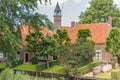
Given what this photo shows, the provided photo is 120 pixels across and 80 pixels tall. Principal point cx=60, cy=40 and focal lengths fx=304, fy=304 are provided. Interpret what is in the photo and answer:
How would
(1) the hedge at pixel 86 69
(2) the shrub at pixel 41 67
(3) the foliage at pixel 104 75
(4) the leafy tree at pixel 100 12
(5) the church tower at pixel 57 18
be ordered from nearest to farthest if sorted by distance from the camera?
(3) the foliage at pixel 104 75 < (1) the hedge at pixel 86 69 < (2) the shrub at pixel 41 67 < (5) the church tower at pixel 57 18 < (4) the leafy tree at pixel 100 12

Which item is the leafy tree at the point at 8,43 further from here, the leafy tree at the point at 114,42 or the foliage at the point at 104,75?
the leafy tree at the point at 114,42

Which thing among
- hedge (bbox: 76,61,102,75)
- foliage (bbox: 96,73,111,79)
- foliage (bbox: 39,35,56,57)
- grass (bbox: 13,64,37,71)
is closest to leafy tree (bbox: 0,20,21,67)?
foliage (bbox: 96,73,111,79)

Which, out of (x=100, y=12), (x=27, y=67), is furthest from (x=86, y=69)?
(x=100, y=12)

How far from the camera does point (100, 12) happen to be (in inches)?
1929

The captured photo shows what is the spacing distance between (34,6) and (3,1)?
315 centimetres

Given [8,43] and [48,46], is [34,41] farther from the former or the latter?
[8,43]

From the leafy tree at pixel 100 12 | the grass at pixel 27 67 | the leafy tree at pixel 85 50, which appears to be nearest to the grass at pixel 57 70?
the grass at pixel 27 67

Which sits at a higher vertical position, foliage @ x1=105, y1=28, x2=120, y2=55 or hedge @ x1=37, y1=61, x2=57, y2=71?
foliage @ x1=105, y1=28, x2=120, y2=55

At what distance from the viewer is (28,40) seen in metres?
36.5

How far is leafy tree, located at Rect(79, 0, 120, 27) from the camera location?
48812 millimetres

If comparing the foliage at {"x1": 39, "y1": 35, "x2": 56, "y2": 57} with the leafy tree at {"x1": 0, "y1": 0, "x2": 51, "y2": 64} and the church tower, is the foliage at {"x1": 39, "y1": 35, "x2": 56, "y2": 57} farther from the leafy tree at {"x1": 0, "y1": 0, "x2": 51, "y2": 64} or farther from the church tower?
the leafy tree at {"x1": 0, "y1": 0, "x2": 51, "y2": 64}

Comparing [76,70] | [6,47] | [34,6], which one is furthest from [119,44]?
[6,47]

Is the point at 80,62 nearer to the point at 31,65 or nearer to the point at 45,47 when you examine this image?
the point at 45,47

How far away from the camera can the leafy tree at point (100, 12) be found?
4881 centimetres
